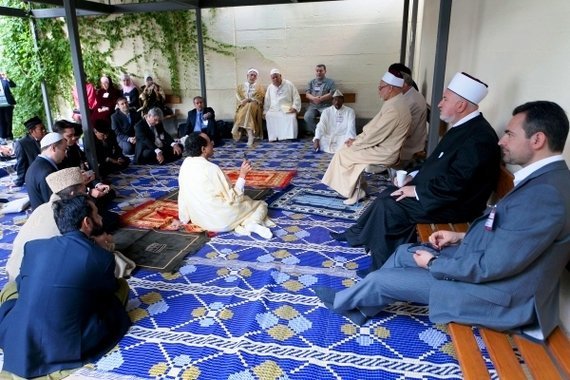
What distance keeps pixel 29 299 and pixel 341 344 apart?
1.49 meters

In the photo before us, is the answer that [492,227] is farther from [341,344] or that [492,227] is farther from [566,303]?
[341,344]

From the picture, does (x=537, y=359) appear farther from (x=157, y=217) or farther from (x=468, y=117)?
(x=157, y=217)

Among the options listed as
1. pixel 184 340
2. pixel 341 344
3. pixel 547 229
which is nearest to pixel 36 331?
pixel 184 340

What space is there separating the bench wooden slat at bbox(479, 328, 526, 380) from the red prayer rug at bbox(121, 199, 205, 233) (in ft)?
7.95

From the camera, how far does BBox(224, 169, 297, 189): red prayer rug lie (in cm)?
479

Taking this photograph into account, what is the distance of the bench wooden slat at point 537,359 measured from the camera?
4.85ft

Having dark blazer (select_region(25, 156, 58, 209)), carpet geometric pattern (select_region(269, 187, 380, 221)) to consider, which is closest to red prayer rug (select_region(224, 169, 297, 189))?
carpet geometric pattern (select_region(269, 187, 380, 221))

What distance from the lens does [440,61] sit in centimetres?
373

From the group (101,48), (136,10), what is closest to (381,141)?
(136,10)

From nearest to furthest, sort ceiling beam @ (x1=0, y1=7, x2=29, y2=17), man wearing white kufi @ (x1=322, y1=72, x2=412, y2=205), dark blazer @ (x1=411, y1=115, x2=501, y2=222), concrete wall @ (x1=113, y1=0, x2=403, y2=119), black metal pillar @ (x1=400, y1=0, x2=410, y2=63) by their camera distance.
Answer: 1. dark blazer @ (x1=411, y1=115, x2=501, y2=222)
2. man wearing white kufi @ (x1=322, y1=72, x2=412, y2=205)
3. ceiling beam @ (x1=0, y1=7, x2=29, y2=17)
4. black metal pillar @ (x1=400, y1=0, x2=410, y2=63)
5. concrete wall @ (x1=113, y1=0, x2=403, y2=119)

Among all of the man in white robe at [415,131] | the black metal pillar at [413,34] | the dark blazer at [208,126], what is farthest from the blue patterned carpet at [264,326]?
the black metal pillar at [413,34]

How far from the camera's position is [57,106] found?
30.5 ft

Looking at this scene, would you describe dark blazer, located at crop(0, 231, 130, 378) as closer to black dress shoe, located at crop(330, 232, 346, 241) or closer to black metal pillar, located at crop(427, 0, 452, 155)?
black dress shoe, located at crop(330, 232, 346, 241)

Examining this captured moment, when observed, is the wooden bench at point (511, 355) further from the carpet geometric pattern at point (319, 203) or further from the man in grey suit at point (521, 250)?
the carpet geometric pattern at point (319, 203)
